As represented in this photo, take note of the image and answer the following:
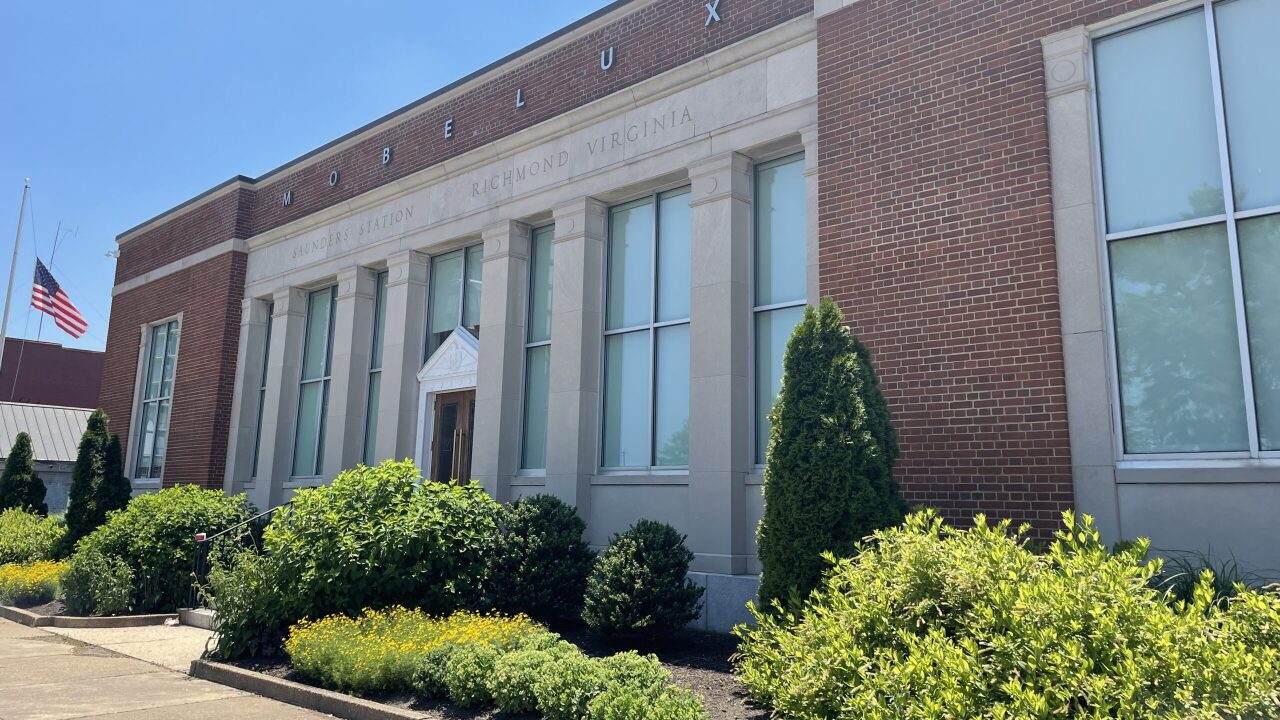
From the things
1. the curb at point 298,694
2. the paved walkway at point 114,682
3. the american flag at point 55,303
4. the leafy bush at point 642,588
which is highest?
the american flag at point 55,303

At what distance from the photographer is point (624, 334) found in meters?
12.9

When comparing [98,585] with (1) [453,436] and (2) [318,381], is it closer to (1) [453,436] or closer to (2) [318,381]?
(1) [453,436]

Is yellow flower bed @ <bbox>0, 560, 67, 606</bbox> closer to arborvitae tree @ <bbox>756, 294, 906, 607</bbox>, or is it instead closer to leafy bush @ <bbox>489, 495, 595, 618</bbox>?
leafy bush @ <bbox>489, 495, 595, 618</bbox>

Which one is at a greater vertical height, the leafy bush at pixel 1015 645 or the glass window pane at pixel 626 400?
the glass window pane at pixel 626 400

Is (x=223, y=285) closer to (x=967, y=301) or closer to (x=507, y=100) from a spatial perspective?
(x=507, y=100)

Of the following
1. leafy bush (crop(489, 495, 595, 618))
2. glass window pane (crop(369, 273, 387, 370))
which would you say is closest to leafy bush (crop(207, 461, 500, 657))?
leafy bush (crop(489, 495, 595, 618))

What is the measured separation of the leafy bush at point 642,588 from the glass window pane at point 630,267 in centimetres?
407

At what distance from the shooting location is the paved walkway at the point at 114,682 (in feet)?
24.8

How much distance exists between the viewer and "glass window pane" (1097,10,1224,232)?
827 cm

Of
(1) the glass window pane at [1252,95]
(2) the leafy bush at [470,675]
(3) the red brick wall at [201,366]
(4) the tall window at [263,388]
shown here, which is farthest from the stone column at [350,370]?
(1) the glass window pane at [1252,95]

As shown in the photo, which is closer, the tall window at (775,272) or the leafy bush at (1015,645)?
the leafy bush at (1015,645)

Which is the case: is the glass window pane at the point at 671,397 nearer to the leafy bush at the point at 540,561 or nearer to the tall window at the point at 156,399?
the leafy bush at the point at 540,561

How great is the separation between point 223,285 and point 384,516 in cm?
1249

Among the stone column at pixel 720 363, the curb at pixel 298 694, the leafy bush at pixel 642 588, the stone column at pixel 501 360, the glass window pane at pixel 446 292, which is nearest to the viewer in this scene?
the curb at pixel 298 694
